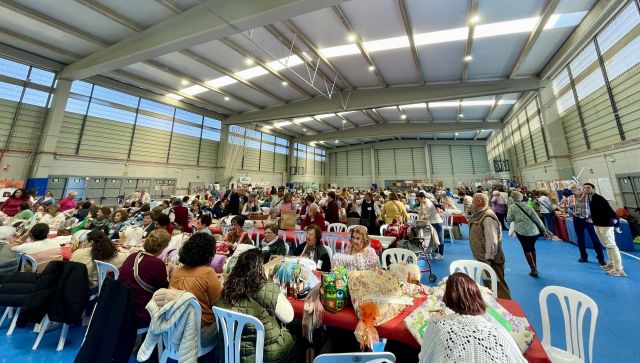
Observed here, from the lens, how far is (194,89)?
9508 mm

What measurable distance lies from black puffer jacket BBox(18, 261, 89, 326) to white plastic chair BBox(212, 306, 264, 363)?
6.60 feet

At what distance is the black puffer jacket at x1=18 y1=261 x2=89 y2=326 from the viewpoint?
2.12 metres

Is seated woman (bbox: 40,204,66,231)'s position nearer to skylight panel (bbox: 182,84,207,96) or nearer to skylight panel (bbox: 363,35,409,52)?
skylight panel (bbox: 182,84,207,96)

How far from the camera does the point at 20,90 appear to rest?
6832 millimetres

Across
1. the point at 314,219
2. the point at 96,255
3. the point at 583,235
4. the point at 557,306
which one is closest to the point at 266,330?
the point at 96,255

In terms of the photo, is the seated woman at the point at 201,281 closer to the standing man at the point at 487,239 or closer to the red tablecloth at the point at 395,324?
the red tablecloth at the point at 395,324

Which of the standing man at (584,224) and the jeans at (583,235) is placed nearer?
the standing man at (584,224)

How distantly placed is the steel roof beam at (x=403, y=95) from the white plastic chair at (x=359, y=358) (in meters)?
9.40

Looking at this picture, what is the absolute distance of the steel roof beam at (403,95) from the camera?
7.89 metres

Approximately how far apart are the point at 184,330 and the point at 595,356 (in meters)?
3.50

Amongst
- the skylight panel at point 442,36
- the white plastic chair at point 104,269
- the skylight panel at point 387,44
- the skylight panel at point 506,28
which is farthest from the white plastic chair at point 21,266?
the skylight panel at point 506,28

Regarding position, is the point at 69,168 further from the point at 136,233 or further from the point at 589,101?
the point at 589,101

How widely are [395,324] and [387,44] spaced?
286 inches

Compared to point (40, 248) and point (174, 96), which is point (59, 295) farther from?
point (174, 96)
